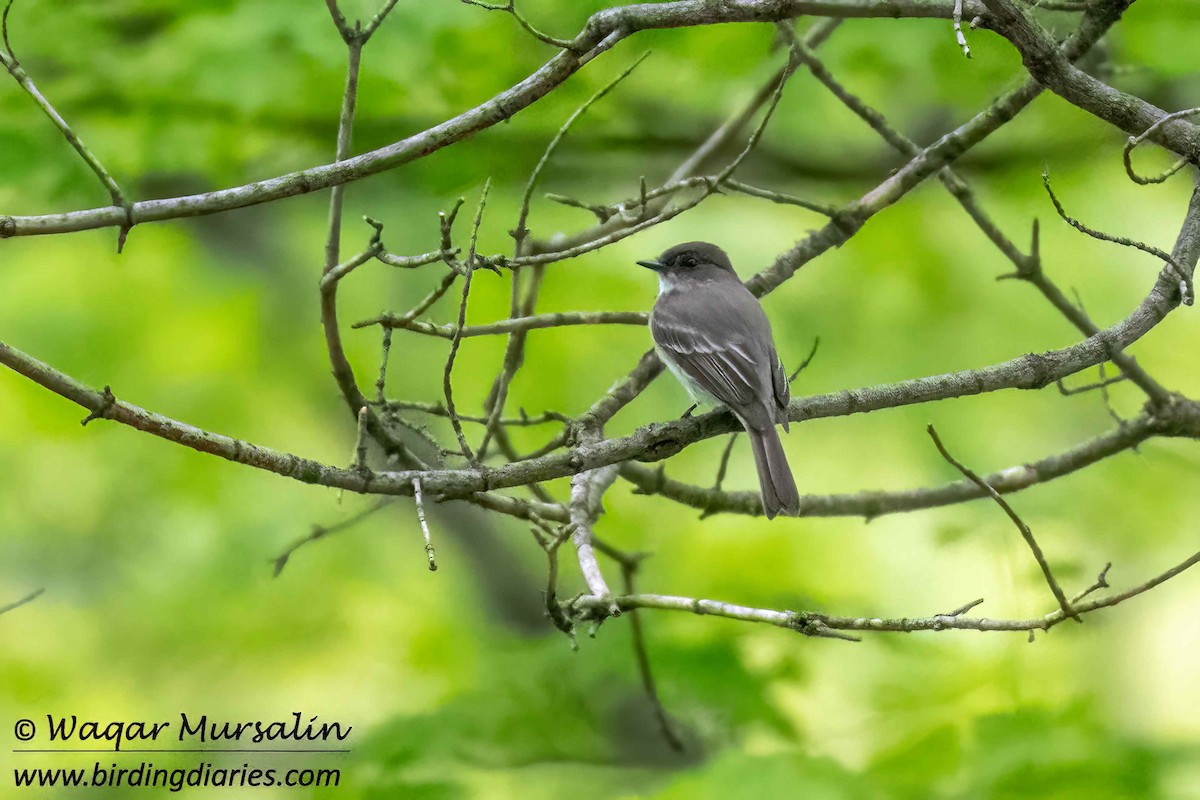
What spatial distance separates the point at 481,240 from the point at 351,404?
2500 mm

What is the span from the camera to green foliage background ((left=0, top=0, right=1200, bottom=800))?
5.09 metres

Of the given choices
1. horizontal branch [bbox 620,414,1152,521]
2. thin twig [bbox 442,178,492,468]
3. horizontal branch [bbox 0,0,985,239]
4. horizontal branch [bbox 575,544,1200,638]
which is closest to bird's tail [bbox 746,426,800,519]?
horizontal branch [bbox 620,414,1152,521]

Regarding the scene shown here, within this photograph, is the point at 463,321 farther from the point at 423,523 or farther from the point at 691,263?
the point at 691,263

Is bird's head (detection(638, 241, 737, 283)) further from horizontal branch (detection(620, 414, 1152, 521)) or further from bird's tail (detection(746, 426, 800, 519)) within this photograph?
Result: bird's tail (detection(746, 426, 800, 519))

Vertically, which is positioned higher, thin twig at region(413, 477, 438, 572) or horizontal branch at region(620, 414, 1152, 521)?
horizontal branch at region(620, 414, 1152, 521)

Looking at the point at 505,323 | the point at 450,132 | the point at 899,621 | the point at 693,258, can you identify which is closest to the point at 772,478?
the point at 505,323

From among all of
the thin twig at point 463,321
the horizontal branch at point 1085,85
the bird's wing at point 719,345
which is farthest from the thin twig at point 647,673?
the horizontal branch at point 1085,85

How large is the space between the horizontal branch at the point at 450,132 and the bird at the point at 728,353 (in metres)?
1.45

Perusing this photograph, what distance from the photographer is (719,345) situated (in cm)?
476

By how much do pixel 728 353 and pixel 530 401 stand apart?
1891 millimetres

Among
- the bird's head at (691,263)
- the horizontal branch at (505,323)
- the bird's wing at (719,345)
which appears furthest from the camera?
the bird's head at (691,263)

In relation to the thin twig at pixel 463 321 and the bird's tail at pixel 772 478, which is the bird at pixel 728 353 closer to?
the bird's tail at pixel 772 478

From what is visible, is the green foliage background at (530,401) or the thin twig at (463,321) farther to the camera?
the green foliage background at (530,401)

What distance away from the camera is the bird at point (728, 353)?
423 cm
